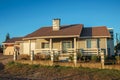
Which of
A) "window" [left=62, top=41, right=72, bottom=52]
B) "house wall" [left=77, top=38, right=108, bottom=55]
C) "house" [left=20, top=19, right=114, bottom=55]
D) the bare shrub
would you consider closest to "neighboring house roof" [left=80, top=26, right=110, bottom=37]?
"house" [left=20, top=19, right=114, bottom=55]

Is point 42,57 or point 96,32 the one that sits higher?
point 96,32

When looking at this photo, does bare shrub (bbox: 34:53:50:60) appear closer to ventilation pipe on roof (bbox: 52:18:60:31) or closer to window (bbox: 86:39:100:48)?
window (bbox: 86:39:100:48)

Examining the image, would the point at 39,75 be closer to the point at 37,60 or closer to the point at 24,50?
the point at 37,60

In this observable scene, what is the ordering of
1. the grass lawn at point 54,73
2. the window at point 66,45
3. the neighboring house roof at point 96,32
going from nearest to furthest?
1. the grass lawn at point 54,73
2. the neighboring house roof at point 96,32
3. the window at point 66,45

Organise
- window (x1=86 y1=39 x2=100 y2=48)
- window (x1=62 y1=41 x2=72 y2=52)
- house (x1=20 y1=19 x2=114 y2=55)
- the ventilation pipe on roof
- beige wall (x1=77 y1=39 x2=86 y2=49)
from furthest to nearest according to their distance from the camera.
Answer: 1. the ventilation pipe on roof
2. window (x1=62 y1=41 x2=72 y2=52)
3. beige wall (x1=77 y1=39 x2=86 y2=49)
4. window (x1=86 y1=39 x2=100 y2=48)
5. house (x1=20 y1=19 x2=114 y2=55)

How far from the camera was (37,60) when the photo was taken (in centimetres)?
2223

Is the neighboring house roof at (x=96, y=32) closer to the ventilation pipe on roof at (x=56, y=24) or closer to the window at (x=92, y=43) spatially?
the window at (x=92, y=43)

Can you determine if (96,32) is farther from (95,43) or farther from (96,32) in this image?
(95,43)

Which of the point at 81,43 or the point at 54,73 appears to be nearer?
the point at 54,73

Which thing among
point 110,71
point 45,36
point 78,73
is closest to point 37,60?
point 45,36

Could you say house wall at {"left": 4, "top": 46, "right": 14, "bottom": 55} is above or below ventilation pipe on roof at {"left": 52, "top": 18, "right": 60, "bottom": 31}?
below

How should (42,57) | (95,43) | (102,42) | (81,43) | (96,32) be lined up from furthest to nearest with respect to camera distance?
(96,32) → (81,43) → (95,43) → (102,42) → (42,57)

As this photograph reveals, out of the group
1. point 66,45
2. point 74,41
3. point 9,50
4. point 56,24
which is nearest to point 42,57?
point 74,41

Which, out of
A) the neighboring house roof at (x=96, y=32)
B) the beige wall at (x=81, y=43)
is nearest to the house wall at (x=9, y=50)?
the neighboring house roof at (x=96, y=32)
